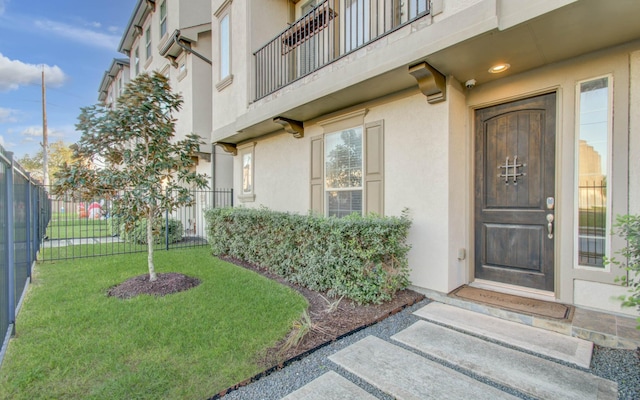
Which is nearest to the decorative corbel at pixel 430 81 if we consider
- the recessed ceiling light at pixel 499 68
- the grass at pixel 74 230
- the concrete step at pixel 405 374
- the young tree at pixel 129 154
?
the recessed ceiling light at pixel 499 68

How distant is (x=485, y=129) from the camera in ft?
13.3

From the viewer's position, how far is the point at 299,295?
13.4ft

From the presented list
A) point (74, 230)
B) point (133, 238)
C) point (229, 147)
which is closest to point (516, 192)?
point (229, 147)

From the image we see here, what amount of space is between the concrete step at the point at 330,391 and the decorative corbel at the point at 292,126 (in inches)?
185

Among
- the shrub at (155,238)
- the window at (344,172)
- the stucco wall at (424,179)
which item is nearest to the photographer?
the stucco wall at (424,179)

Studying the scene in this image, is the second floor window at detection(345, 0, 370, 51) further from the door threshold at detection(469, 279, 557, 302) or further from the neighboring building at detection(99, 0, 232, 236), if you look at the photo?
the neighboring building at detection(99, 0, 232, 236)

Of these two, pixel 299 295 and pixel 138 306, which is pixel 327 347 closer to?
pixel 299 295

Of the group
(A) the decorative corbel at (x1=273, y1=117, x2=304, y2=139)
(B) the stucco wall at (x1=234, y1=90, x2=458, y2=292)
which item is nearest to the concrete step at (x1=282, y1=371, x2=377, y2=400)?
(B) the stucco wall at (x1=234, y1=90, x2=458, y2=292)

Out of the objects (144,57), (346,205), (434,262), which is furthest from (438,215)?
(144,57)

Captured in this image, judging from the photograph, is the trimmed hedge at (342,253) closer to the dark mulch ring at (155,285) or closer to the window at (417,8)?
the dark mulch ring at (155,285)

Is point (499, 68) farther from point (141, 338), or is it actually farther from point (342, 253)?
point (141, 338)

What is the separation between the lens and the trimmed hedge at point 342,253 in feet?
12.0

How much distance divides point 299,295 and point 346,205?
187 centimetres

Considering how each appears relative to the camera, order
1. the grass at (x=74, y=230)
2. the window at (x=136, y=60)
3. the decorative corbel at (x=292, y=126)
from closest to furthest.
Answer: the decorative corbel at (x=292, y=126)
the grass at (x=74, y=230)
the window at (x=136, y=60)
